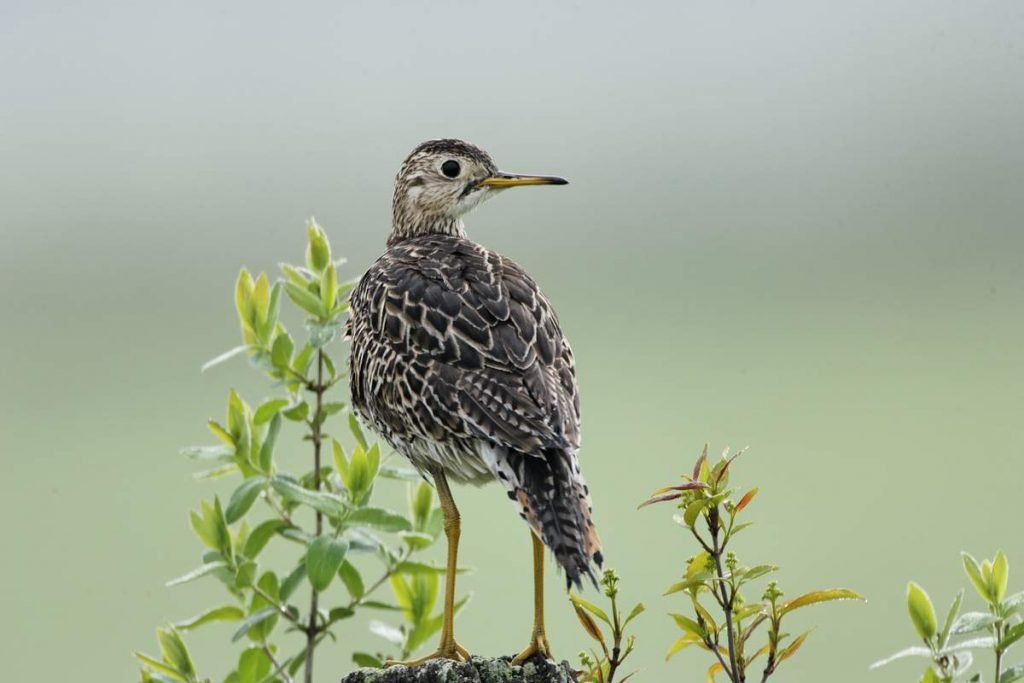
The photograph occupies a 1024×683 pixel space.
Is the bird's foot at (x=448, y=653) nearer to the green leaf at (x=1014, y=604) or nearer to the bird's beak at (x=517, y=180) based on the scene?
the bird's beak at (x=517, y=180)

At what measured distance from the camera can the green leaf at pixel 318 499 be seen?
21.0ft

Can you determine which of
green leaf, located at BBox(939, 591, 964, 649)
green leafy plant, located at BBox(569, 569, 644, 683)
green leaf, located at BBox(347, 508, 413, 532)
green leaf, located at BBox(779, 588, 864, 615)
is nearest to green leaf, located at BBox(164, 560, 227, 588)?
green leaf, located at BBox(347, 508, 413, 532)

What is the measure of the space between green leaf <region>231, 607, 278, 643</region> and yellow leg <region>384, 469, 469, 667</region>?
616mm

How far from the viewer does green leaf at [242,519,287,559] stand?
6793 millimetres

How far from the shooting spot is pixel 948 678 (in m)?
4.95

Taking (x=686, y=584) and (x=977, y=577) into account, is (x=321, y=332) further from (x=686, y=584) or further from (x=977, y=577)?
(x=977, y=577)

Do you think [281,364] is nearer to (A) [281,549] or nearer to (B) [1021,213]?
(A) [281,549]

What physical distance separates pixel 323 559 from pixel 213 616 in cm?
83

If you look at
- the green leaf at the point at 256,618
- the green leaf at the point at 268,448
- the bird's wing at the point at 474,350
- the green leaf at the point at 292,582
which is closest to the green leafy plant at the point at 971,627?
the bird's wing at the point at 474,350

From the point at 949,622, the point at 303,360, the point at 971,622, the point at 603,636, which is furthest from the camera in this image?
the point at 303,360

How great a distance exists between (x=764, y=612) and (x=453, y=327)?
282 centimetres

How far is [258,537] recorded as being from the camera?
680cm

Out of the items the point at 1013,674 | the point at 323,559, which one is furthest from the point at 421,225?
the point at 1013,674

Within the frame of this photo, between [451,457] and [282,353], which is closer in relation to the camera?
[282,353]
